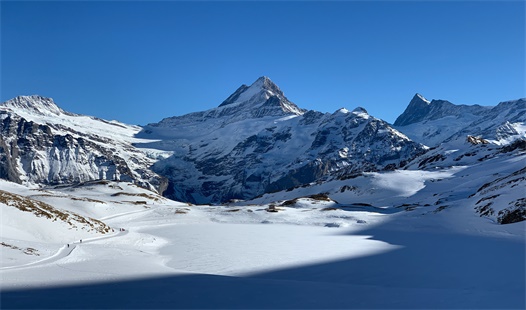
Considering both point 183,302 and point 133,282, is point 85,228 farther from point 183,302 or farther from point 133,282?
point 183,302

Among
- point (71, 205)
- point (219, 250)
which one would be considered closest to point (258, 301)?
point (219, 250)

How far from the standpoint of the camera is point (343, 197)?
125m

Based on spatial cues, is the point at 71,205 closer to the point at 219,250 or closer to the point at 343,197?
the point at 219,250

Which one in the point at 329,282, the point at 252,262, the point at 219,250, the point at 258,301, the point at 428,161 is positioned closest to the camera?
the point at 258,301

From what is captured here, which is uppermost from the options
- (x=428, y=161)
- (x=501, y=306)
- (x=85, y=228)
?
(x=428, y=161)

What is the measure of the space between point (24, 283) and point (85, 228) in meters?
20.3

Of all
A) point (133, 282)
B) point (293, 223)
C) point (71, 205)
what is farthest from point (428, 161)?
point (133, 282)

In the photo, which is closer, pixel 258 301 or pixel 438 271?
pixel 258 301

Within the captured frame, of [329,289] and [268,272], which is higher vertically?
[268,272]

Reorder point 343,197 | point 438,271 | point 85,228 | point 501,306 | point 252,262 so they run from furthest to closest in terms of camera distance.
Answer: point 343,197, point 85,228, point 252,262, point 438,271, point 501,306

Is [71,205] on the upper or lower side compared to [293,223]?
upper

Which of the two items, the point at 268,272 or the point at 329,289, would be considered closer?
the point at 329,289

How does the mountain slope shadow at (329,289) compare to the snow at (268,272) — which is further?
the snow at (268,272)

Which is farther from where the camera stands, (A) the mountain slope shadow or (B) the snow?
(B) the snow
